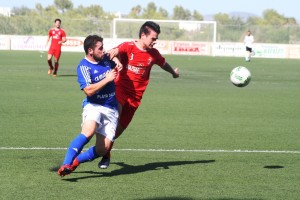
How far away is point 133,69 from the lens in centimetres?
907

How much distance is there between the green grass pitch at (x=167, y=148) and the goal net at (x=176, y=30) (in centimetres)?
3981

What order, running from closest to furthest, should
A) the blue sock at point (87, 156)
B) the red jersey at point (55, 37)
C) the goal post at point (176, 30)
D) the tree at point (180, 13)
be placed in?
the blue sock at point (87, 156), the red jersey at point (55, 37), the goal post at point (176, 30), the tree at point (180, 13)

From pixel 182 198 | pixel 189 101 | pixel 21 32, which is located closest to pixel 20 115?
pixel 189 101

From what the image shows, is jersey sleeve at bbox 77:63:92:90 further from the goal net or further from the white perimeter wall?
the goal net

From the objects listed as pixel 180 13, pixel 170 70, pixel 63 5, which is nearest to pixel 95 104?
pixel 170 70

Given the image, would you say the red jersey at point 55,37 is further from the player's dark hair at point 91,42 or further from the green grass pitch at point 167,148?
the player's dark hair at point 91,42

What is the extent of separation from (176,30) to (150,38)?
53764 millimetres

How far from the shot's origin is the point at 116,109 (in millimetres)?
8383

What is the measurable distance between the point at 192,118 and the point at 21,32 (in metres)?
52.8

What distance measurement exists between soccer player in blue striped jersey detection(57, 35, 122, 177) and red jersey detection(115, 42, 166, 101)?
0.61 meters

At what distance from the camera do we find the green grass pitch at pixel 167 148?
7.54 m

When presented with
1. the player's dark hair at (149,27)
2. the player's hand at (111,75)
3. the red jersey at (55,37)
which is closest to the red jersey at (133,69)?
the player's dark hair at (149,27)

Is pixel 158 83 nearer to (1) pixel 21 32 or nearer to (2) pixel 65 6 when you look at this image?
(1) pixel 21 32

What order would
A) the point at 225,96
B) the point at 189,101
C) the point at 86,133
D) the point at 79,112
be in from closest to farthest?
the point at 86,133 < the point at 79,112 < the point at 189,101 < the point at 225,96
